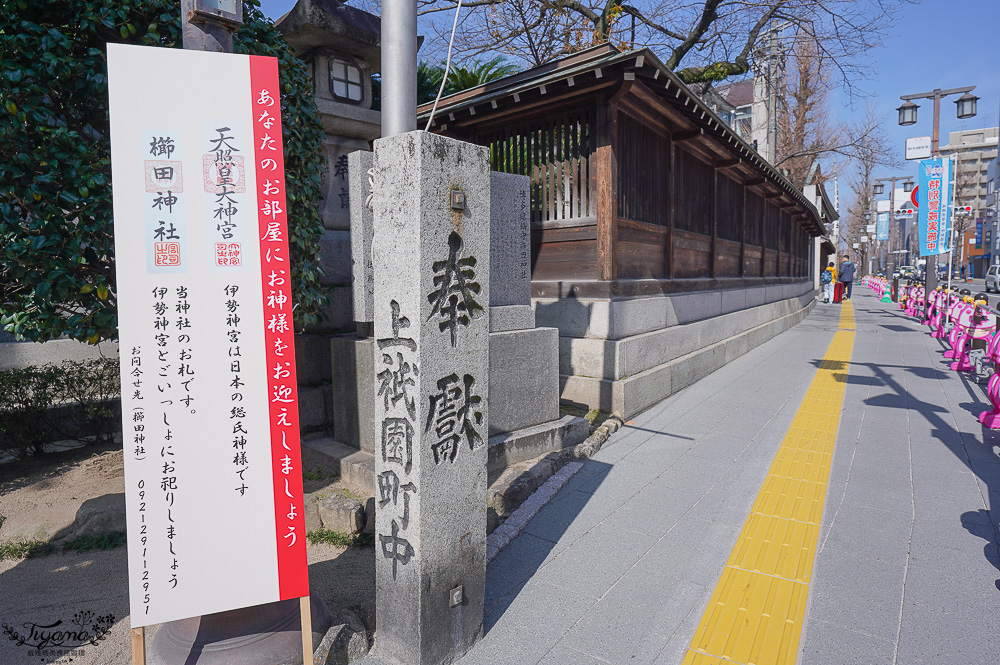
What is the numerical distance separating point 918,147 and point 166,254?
2614 centimetres


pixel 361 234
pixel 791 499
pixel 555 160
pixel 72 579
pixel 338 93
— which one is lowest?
pixel 72 579

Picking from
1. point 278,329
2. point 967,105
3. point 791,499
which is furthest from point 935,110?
point 278,329

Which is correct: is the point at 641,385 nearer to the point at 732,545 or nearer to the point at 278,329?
the point at 732,545

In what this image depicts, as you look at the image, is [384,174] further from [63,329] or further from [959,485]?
[959,485]

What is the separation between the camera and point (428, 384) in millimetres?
2691

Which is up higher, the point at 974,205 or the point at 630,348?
the point at 974,205

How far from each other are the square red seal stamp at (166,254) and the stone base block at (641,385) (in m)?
5.28

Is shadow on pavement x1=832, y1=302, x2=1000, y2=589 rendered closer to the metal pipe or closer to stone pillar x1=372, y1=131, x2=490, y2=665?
stone pillar x1=372, y1=131, x2=490, y2=665

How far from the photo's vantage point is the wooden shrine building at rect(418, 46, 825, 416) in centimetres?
693

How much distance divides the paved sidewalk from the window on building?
5087 mm

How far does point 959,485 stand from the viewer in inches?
Result: 198

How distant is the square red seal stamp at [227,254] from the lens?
8.30ft

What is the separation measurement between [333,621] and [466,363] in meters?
1.68

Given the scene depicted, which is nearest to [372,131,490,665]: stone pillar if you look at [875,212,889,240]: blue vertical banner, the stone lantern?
the stone lantern
